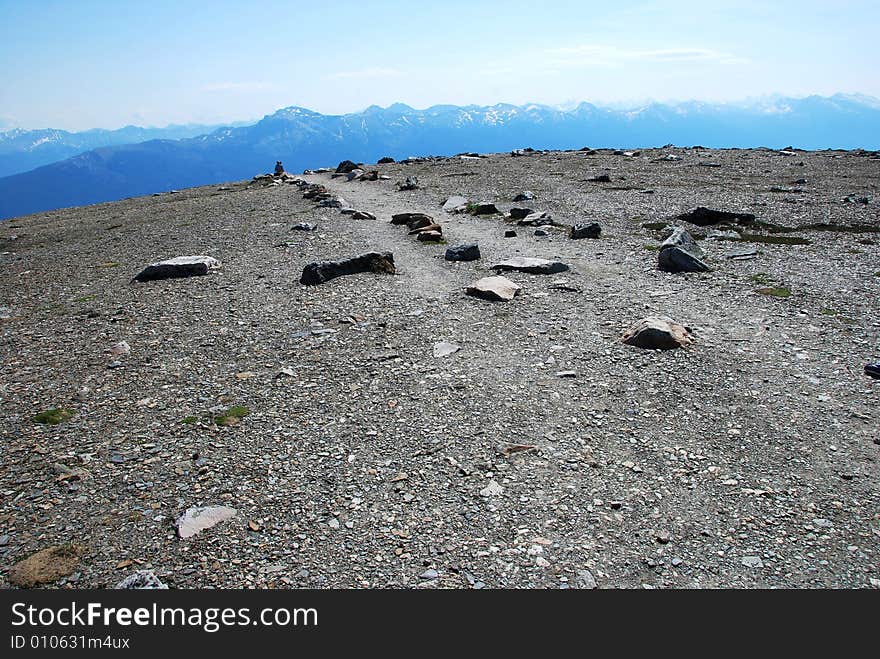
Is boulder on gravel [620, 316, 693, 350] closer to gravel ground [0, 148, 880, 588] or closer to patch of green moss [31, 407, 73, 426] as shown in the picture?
gravel ground [0, 148, 880, 588]

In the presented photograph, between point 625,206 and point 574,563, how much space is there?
3003 centimetres

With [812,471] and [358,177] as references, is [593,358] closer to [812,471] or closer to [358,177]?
[812,471]

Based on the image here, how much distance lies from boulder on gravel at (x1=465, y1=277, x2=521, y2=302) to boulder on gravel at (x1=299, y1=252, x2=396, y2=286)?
413 cm

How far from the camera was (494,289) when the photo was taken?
17.0m

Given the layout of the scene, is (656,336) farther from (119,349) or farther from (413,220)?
(413,220)

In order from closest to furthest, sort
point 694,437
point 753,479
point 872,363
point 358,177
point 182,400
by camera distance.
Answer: point 753,479
point 694,437
point 182,400
point 872,363
point 358,177

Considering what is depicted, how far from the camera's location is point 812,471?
860 centimetres

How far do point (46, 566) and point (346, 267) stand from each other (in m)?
14.1

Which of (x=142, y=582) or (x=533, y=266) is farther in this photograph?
(x=533, y=266)

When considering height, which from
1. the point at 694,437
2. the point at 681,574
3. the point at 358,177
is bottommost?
the point at 681,574

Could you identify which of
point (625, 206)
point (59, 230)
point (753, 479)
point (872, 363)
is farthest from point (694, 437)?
point (59, 230)

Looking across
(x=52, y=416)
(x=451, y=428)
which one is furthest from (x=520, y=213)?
(x=52, y=416)

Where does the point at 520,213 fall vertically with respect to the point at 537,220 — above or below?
above

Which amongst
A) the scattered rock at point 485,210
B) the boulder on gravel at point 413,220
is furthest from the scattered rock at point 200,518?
the scattered rock at point 485,210
